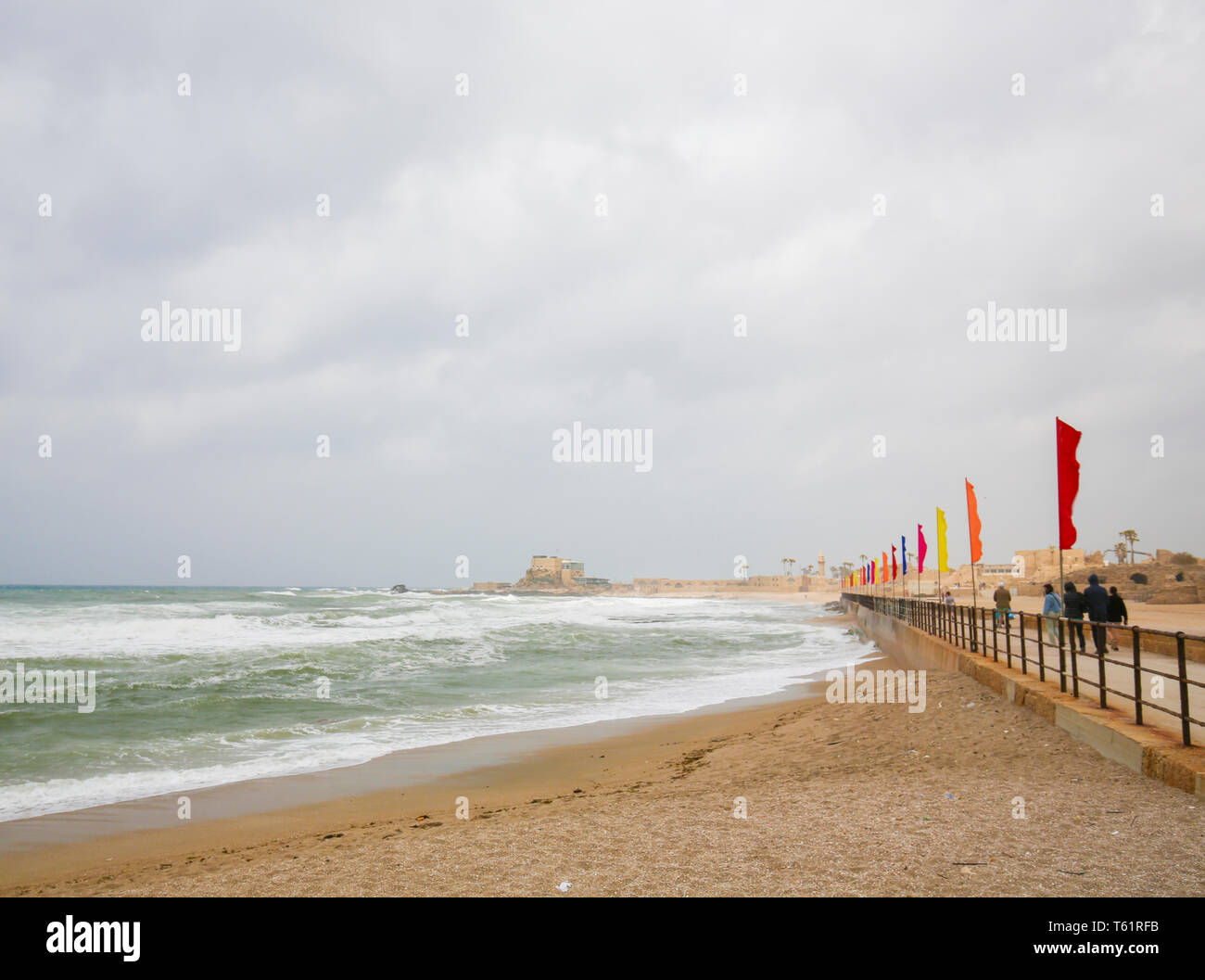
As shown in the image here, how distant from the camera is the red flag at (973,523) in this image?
19.4 metres

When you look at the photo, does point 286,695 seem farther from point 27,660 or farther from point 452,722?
point 27,660

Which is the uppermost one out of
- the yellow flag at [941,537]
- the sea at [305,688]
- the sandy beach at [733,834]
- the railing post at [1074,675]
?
the yellow flag at [941,537]

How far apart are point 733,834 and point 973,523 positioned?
16973 millimetres

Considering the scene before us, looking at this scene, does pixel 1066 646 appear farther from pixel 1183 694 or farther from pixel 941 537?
pixel 941 537

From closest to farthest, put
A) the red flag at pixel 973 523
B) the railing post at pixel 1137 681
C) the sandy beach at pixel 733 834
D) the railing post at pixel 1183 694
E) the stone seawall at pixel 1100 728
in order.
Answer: the sandy beach at pixel 733 834
the stone seawall at pixel 1100 728
the railing post at pixel 1183 694
the railing post at pixel 1137 681
the red flag at pixel 973 523

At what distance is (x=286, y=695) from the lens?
15.4 meters

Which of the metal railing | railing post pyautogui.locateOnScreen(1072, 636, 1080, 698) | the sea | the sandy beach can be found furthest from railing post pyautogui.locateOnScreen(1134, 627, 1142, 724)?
the sea

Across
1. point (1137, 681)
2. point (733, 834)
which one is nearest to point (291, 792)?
point (733, 834)

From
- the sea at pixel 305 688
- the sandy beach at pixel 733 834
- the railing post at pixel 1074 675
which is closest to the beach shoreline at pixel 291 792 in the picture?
the sandy beach at pixel 733 834

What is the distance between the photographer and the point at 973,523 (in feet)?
64.4

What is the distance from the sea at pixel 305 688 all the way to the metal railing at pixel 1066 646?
3629 millimetres

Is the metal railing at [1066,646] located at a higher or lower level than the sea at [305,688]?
higher

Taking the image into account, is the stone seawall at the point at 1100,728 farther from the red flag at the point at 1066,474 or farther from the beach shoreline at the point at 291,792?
the beach shoreline at the point at 291,792
